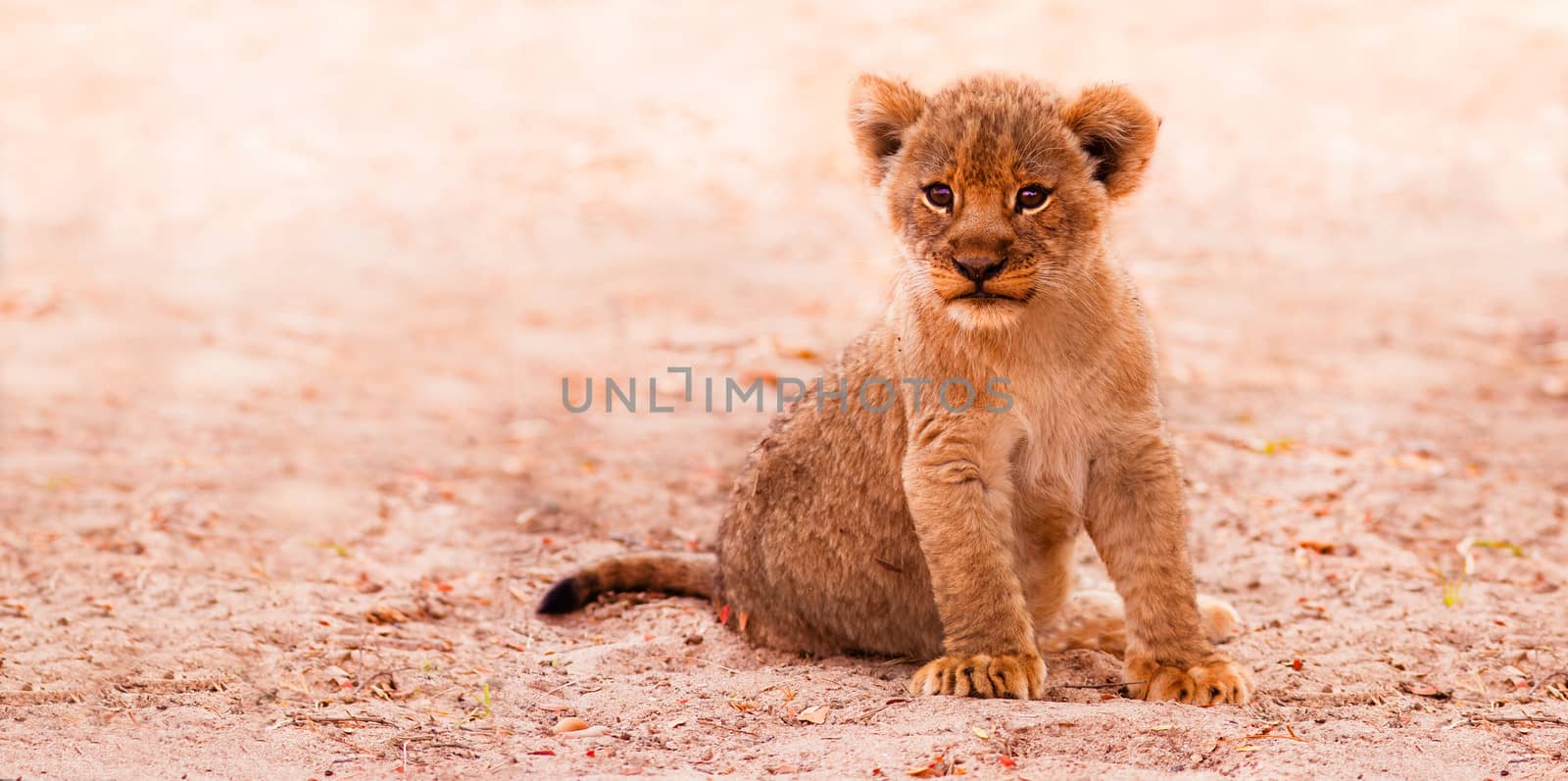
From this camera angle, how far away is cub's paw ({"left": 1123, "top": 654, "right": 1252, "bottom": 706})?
201 inches

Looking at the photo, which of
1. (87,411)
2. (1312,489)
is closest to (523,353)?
(87,411)

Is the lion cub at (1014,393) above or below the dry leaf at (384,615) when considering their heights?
above

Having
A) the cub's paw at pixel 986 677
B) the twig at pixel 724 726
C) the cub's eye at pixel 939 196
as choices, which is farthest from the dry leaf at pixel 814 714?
the cub's eye at pixel 939 196

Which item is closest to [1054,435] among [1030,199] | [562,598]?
[1030,199]

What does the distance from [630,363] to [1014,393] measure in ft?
19.7

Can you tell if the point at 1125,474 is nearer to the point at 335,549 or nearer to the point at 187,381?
the point at 335,549

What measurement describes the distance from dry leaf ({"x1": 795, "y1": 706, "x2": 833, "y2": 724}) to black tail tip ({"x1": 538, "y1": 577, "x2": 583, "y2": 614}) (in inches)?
62.6

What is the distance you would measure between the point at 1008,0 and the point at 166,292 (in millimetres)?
11027

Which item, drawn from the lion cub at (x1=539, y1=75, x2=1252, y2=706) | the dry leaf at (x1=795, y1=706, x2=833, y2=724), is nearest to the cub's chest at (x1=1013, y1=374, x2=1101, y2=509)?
the lion cub at (x1=539, y1=75, x2=1252, y2=706)

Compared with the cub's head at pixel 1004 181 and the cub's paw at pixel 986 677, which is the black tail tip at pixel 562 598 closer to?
the cub's paw at pixel 986 677

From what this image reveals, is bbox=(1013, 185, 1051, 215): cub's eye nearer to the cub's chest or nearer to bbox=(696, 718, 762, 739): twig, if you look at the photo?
the cub's chest

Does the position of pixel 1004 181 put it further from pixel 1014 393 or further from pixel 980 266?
pixel 1014 393

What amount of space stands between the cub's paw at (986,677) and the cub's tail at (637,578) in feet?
4.55

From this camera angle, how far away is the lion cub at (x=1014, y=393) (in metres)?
5.02
